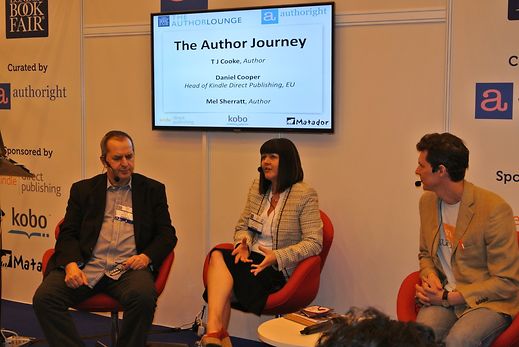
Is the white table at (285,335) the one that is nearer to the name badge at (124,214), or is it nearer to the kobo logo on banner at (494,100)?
the name badge at (124,214)

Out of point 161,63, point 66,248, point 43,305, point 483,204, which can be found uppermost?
point 161,63

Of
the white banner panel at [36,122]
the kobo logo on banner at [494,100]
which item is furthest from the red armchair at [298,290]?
the white banner panel at [36,122]

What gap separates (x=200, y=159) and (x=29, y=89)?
5.60 ft

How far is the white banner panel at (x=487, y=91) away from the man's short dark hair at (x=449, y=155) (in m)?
0.72

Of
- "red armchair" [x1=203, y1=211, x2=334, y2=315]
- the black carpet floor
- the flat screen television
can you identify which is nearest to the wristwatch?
"red armchair" [x1=203, y1=211, x2=334, y2=315]

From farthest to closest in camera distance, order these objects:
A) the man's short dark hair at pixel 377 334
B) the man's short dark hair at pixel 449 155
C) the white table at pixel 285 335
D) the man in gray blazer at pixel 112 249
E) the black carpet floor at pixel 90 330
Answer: the black carpet floor at pixel 90 330 → the man in gray blazer at pixel 112 249 → the man's short dark hair at pixel 449 155 → the white table at pixel 285 335 → the man's short dark hair at pixel 377 334

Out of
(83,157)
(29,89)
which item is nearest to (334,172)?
(83,157)

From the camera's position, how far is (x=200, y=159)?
5.14 m

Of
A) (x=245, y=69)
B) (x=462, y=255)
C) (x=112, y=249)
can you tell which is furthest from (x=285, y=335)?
(x=245, y=69)

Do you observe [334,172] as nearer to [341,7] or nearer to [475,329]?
[341,7]

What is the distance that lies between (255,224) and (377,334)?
10.8ft

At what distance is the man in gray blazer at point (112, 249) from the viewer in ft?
13.4

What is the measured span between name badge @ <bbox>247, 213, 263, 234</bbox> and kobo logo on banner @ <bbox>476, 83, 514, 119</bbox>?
1.39 metres

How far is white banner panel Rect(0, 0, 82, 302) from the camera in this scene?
18.7ft
